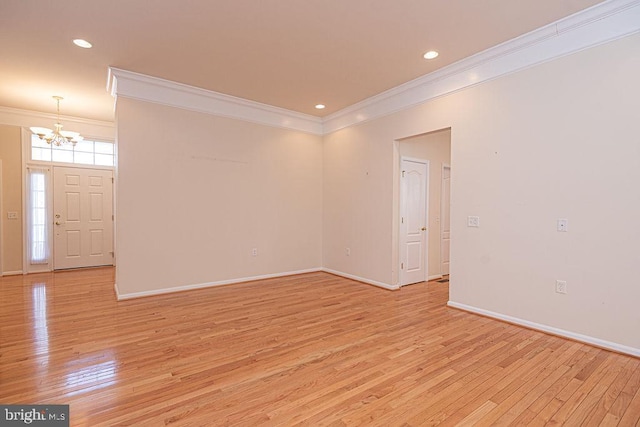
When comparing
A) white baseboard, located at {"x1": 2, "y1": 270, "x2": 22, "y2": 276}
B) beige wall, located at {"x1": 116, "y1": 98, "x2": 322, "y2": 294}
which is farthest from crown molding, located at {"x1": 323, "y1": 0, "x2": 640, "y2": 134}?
white baseboard, located at {"x1": 2, "y1": 270, "x2": 22, "y2": 276}

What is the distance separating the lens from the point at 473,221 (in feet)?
12.5

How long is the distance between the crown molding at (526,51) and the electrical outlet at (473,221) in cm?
166

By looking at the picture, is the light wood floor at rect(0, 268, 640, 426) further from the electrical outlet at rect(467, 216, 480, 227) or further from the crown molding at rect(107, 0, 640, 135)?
the crown molding at rect(107, 0, 640, 135)

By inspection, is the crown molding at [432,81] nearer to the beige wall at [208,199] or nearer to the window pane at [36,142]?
the beige wall at [208,199]

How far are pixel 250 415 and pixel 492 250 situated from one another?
3.15 m

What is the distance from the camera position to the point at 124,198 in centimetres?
428

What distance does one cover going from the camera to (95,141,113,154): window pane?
6816mm

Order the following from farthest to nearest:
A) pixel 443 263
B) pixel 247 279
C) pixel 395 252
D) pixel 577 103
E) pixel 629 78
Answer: pixel 443 263 < pixel 247 279 < pixel 395 252 < pixel 577 103 < pixel 629 78

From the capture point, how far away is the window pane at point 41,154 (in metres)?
6.13

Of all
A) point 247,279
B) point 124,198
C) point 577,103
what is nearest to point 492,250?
point 577,103

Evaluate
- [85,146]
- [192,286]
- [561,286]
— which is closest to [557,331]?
[561,286]

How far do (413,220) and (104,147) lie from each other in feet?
22.7

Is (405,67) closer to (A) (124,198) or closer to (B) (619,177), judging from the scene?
(B) (619,177)

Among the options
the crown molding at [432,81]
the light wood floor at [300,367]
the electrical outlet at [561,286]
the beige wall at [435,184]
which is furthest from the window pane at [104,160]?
the electrical outlet at [561,286]
